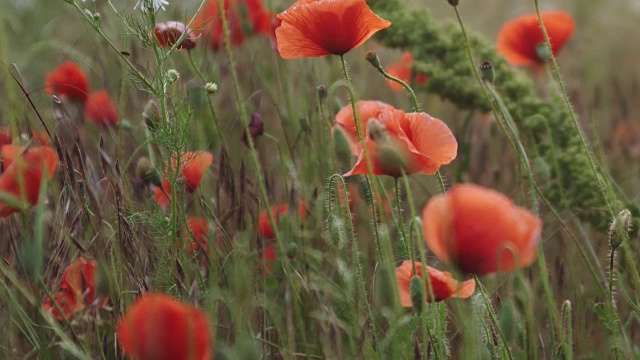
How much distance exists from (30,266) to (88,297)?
240 millimetres

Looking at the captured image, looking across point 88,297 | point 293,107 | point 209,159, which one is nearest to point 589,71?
point 293,107

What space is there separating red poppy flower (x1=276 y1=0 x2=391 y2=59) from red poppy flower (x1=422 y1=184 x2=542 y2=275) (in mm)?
438

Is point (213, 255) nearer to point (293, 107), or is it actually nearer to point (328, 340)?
point (328, 340)

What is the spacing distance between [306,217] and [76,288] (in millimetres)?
726

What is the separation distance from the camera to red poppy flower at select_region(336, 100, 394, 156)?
1244 mm

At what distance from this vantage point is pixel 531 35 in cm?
202

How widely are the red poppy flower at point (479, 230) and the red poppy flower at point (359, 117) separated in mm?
325

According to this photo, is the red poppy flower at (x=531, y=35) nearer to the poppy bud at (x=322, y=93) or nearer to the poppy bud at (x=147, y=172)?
the poppy bud at (x=322, y=93)

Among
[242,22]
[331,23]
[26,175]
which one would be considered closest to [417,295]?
[331,23]

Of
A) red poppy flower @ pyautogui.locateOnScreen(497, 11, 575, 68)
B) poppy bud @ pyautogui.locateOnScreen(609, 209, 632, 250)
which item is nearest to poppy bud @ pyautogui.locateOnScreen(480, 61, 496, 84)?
poppy bud @ pyautogui.locateOnScreen(609, 209, 632, 250)

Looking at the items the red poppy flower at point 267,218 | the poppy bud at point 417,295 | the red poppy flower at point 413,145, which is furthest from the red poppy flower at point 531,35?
the poppy bud at point 417,295

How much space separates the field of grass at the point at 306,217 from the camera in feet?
3.39

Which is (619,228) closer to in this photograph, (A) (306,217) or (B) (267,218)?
(B) (267,218)

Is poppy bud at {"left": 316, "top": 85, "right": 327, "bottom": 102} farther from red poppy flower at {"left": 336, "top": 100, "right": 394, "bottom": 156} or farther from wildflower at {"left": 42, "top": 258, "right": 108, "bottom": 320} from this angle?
wildflower at {"left": 42, "top": 258, "right": 108, "bottom": 320}
